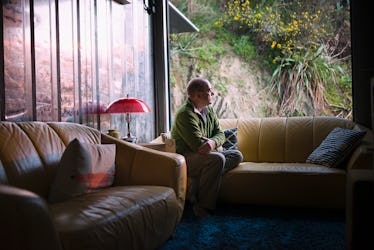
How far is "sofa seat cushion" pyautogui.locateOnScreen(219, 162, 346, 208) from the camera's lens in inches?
103

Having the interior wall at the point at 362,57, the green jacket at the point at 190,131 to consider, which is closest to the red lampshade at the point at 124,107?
the green jacket at the point at 190,131

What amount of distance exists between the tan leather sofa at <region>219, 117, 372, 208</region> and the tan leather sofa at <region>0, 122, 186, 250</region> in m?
0.78

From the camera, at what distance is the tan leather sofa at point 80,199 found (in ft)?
3.37

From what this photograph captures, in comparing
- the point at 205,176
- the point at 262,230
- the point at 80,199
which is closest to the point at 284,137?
the point at 205,176

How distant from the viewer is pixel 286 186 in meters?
2.72

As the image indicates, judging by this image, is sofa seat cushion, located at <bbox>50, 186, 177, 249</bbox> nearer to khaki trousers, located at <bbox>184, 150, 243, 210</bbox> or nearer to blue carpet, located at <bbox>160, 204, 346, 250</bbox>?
blue carpet, located at <bbox>160, 204, 346, 250</bbox>

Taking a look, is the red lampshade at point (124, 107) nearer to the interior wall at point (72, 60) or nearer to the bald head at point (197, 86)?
the interior wall at point (72, 60)

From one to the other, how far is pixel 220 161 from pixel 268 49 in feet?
7.12

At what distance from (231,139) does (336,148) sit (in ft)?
3.16

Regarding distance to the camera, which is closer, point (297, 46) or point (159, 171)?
point (159, 171)

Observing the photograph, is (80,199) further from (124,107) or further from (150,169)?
(124,107)

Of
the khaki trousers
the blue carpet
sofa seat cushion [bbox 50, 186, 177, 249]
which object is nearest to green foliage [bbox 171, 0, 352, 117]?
the blue carpet

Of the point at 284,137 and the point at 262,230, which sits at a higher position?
the point at 284,137

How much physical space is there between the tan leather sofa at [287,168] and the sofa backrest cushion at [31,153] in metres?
1.44
